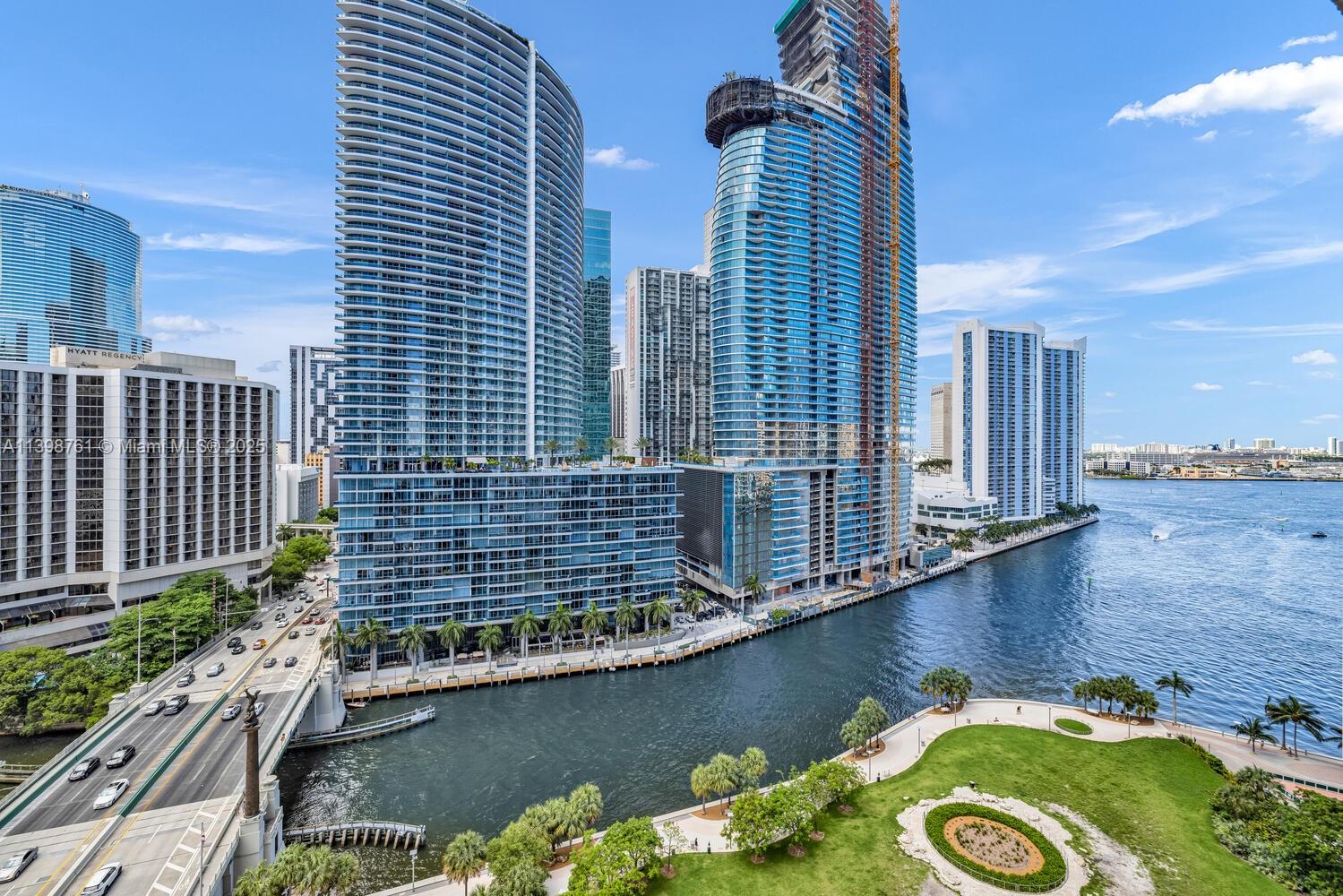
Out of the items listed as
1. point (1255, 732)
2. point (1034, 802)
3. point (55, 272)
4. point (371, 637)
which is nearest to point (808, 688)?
point (1034, 802)

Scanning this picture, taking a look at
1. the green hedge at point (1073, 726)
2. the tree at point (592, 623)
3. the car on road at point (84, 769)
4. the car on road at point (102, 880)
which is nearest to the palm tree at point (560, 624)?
the tree at point (592, 623)

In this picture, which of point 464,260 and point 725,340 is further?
point 725,340

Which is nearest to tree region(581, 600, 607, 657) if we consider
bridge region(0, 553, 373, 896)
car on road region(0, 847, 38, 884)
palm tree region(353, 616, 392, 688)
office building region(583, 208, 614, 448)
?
palm tree region(353, 616, 392, 688)

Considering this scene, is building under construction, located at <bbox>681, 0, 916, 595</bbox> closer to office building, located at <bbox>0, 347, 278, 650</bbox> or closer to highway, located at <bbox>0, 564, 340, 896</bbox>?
highway, located at <bbox>0, 564, 340, 896</bbox>

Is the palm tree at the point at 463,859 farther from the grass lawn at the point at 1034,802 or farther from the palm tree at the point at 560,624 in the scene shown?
the palm tree at the point at 560,624

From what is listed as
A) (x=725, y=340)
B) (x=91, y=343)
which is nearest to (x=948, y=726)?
(x=725, y=340)

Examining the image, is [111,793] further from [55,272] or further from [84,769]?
[55,272]

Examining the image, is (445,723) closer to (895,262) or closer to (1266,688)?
(1266,688)
